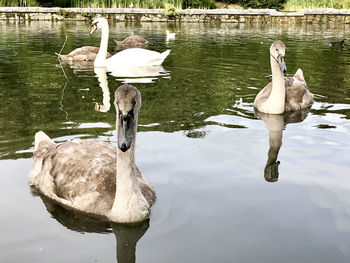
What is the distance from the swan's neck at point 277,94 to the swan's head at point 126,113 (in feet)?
17.4

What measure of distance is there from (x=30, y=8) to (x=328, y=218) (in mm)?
33653

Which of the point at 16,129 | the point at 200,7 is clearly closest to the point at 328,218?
the point at 16,129

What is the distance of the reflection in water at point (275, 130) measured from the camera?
7.32 m

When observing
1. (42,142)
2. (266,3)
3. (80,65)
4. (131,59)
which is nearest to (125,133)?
(42,142)

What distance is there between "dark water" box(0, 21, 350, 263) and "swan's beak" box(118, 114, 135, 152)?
98 centimetres

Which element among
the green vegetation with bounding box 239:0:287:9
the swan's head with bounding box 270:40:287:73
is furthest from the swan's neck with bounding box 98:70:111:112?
the green vegetation with bounding box 239:0:287:9

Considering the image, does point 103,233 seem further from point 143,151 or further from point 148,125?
point 148,125

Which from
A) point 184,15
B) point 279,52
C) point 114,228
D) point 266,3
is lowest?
point 114,228

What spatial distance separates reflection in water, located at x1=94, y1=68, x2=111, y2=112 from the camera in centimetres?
1096

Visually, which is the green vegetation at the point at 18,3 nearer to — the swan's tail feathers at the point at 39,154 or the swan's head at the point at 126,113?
the swan's tail feathers at the point at 39,154

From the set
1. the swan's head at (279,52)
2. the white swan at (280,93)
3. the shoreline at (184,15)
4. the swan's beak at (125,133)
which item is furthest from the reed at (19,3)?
the swan's beak at (125,133)

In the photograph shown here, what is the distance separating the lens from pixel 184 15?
38312 mm

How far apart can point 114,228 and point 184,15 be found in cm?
3411

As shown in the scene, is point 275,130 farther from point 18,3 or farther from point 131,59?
point 18,3
